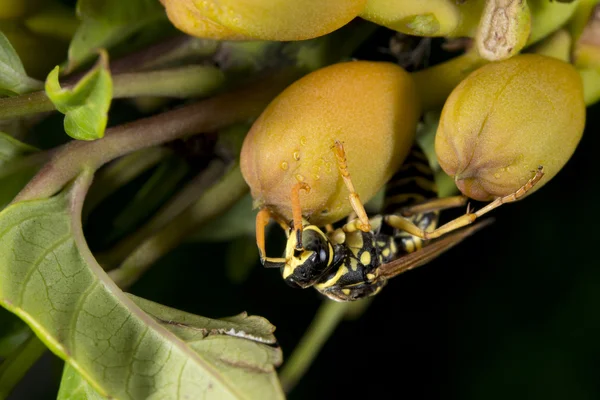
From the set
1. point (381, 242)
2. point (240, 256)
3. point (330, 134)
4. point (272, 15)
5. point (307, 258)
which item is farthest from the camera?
point (240, 256)

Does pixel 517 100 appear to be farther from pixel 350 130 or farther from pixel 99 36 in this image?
pixel 99 36

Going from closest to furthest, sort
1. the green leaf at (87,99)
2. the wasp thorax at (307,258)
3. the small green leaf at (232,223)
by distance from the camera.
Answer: the green leaf at (87,99) < the wasp thorax at (307,258) < the small green leaf at (232,223)

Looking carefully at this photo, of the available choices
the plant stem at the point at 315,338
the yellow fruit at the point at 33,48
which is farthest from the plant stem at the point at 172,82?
the plant stem at the point at 315,338

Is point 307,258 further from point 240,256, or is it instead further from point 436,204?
point 240,256

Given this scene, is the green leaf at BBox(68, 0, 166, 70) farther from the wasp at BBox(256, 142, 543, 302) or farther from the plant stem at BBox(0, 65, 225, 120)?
the wasp at BBox(256, 142, 543, 302)

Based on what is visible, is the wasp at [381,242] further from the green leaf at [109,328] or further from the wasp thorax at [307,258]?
the green leaf at [109,328]

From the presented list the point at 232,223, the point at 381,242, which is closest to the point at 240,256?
the point at 232,223

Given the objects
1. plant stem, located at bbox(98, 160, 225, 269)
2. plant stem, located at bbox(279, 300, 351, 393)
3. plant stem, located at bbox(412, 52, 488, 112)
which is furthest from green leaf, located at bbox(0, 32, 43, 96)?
plant stem, located at bbox(279, 300, 351, 393)
